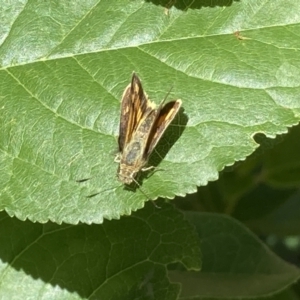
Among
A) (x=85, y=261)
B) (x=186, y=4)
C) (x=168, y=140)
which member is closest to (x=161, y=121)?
(x=168, y=140)

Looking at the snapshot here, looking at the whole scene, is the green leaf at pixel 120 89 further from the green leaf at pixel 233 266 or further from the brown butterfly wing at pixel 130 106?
the green leaf at pixel 233 266

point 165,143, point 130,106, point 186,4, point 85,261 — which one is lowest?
point 85,261

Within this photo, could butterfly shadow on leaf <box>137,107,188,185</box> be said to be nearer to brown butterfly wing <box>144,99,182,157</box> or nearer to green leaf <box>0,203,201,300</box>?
brown butterfly wing <box>144,99,182,157</box>

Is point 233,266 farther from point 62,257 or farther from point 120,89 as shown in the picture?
point 120,89

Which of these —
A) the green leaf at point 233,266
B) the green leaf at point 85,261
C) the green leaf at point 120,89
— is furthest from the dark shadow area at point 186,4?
the green leaf at point 233,266

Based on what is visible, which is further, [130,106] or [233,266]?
[233,266]

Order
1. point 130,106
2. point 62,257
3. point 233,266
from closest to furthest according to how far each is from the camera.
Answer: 1. point 130,106
2. point 62,257
3. point 233,266

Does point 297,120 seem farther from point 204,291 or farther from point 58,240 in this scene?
point 204,291

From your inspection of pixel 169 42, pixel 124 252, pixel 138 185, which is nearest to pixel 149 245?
pixel 124 252
